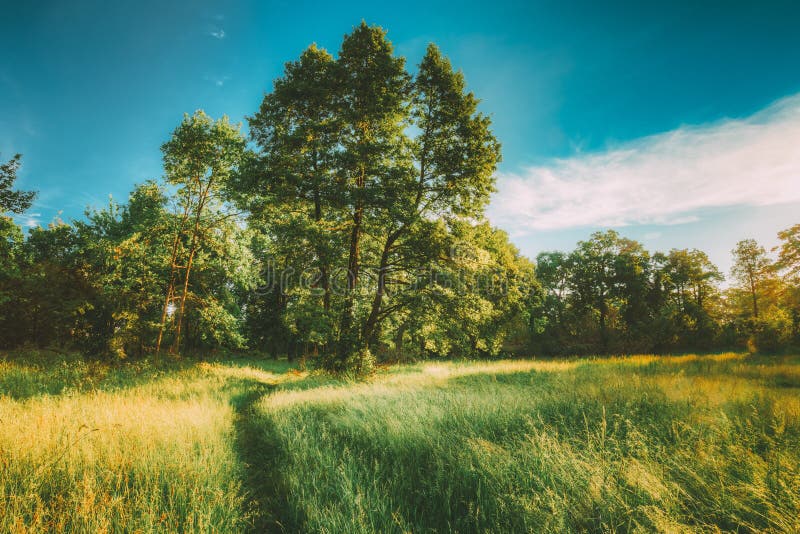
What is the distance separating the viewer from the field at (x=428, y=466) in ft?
8.82

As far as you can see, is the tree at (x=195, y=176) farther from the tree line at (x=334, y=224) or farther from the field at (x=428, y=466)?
the field at (x=428, y=466)

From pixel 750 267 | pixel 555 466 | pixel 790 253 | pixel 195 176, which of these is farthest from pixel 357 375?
pixel 750 267

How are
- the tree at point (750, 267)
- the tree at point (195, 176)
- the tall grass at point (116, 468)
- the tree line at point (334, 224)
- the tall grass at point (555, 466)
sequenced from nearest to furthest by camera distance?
1. the tall grass at point (555, 466)
2. the tall grass at point (116, 468)
3. the tree line at point (334, 224)
4. the tree at point (195, 176)
5. the tree at point (750, 267)

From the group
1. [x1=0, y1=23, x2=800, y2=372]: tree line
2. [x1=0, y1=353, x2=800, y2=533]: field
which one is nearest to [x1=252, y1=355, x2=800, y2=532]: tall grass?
[x1=0, y1=353, x2=800, y2=533]: field

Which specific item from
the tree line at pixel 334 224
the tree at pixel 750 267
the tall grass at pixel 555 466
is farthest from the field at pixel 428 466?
the tree at pixel 750 267

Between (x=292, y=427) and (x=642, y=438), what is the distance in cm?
594

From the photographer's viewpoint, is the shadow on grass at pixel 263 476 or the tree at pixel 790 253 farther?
the tree at pixel 790 253

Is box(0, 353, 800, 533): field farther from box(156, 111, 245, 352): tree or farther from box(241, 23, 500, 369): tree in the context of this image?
box(156, 111, 245, 352): tree

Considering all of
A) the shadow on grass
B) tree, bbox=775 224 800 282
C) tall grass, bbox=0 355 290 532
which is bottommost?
the shadow on grass

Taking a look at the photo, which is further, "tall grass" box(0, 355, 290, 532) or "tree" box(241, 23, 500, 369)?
"tree" box(241, 23, 500, 369)

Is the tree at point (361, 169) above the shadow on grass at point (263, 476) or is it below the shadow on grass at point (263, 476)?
above

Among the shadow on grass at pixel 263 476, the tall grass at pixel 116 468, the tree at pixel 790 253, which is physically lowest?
the shadow on grass at pixel 263 476

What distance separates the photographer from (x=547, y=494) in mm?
2840

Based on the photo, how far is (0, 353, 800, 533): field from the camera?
106 inches
